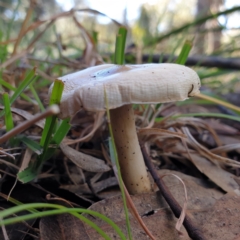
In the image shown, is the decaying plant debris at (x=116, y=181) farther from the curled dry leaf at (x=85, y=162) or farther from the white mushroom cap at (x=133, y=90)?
the white mushroom cap at (x=133, y=90)

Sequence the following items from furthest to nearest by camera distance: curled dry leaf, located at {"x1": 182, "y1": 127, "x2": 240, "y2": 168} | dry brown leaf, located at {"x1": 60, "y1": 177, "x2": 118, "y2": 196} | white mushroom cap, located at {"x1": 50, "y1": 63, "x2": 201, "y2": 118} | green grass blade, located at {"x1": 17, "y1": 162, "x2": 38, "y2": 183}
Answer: curled dry leaf, located at {"x1": 182, "y1": 127, "x2": 240, "y2": 168} → dry brown leaf, located at {"x1": 60, "y1": 177, "x2": 118, "y2": 196} → green grass blade, located at {"x1": 17, "y1": 162, "x2": 38, "y2": 183} → white mushroom cap, located at {"x1": 50, "y1": 63, "x2": 201, "y2": 118}

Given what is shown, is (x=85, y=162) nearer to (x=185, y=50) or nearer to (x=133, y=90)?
(x=133, y=90)

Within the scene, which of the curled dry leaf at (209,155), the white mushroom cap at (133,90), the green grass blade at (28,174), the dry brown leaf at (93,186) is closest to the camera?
the white mushroom cap at (133,90)

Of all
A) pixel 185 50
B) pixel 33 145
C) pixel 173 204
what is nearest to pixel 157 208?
pixel 173 204

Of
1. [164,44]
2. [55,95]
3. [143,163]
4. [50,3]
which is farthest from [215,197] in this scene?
[50,3]

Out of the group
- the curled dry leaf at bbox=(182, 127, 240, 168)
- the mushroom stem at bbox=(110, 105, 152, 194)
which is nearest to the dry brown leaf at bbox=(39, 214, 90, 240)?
the mushroom stem at bbox=(110, 105, 152, 194)

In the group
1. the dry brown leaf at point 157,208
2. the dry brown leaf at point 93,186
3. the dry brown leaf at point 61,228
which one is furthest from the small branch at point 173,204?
the dry brown leaf at point 61,228

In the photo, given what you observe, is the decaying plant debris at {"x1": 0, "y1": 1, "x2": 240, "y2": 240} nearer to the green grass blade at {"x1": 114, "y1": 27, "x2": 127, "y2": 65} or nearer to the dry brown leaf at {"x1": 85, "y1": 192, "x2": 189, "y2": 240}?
the dry brown leaf at {"x1": 85, "y1": 192, "x2": 189, "y2": 240}
